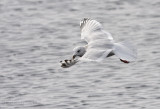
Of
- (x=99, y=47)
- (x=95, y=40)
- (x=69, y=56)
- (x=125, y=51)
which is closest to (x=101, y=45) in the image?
(x=99, y=47)

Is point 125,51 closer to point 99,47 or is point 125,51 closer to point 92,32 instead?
point 99,47

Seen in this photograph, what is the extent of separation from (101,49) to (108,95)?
3.86m

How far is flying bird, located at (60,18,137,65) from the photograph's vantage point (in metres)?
12.0

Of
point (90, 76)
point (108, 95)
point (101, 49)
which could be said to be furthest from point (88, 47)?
point (90, 76)

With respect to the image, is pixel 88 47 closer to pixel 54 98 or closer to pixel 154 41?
pixel 54 98

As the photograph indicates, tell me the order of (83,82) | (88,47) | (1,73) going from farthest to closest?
(1,73)
(83,82)
(88,47)

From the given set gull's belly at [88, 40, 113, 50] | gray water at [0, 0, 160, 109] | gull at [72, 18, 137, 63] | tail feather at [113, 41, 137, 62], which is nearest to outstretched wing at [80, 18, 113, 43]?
gull at [72, 18, 137, 63]

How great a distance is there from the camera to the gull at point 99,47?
39.4 feet

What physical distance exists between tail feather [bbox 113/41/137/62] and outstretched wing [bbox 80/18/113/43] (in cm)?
92

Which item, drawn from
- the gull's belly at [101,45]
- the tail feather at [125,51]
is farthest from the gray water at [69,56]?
the tail feather at [125,51]

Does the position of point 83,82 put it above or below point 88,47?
below

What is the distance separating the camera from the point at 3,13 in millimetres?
24906

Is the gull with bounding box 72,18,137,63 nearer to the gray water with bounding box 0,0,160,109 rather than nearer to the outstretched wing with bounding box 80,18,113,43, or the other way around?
the outstretched wing with bounding box 80,18,113,43

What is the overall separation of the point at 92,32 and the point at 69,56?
5.59 metres
